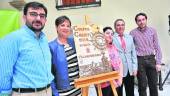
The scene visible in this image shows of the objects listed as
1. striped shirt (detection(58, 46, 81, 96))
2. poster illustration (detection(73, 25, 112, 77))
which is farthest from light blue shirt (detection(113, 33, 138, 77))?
striped shirt (detection(58, 46, 81, 96))

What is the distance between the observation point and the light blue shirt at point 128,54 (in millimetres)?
3744

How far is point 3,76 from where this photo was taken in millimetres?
2125

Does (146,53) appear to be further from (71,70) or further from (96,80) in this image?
(71,70)

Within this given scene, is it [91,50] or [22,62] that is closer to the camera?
[22,62]

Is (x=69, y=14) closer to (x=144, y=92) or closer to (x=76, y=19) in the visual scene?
(x=76, y=19)

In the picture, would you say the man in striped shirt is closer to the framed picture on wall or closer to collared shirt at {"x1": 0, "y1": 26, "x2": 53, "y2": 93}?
the framed picture on wall

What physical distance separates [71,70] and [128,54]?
3.97 feet

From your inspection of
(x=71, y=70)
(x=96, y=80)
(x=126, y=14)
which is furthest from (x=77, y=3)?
(x=71, y=70)

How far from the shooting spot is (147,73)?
4.12m

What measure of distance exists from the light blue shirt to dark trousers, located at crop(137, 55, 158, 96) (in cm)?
21

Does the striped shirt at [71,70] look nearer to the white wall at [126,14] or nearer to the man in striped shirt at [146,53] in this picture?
the man in striped shirt at [146,53]

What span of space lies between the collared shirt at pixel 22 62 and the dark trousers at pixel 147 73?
80.2 inches

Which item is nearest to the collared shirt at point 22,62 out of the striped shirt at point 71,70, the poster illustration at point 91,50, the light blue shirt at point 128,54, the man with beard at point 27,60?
the man with beard at point 27,60

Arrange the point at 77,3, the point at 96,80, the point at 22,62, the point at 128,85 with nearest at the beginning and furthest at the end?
the point at 22,62 < the point at 96,80 < the point at 128,85 < the point at 77,3
